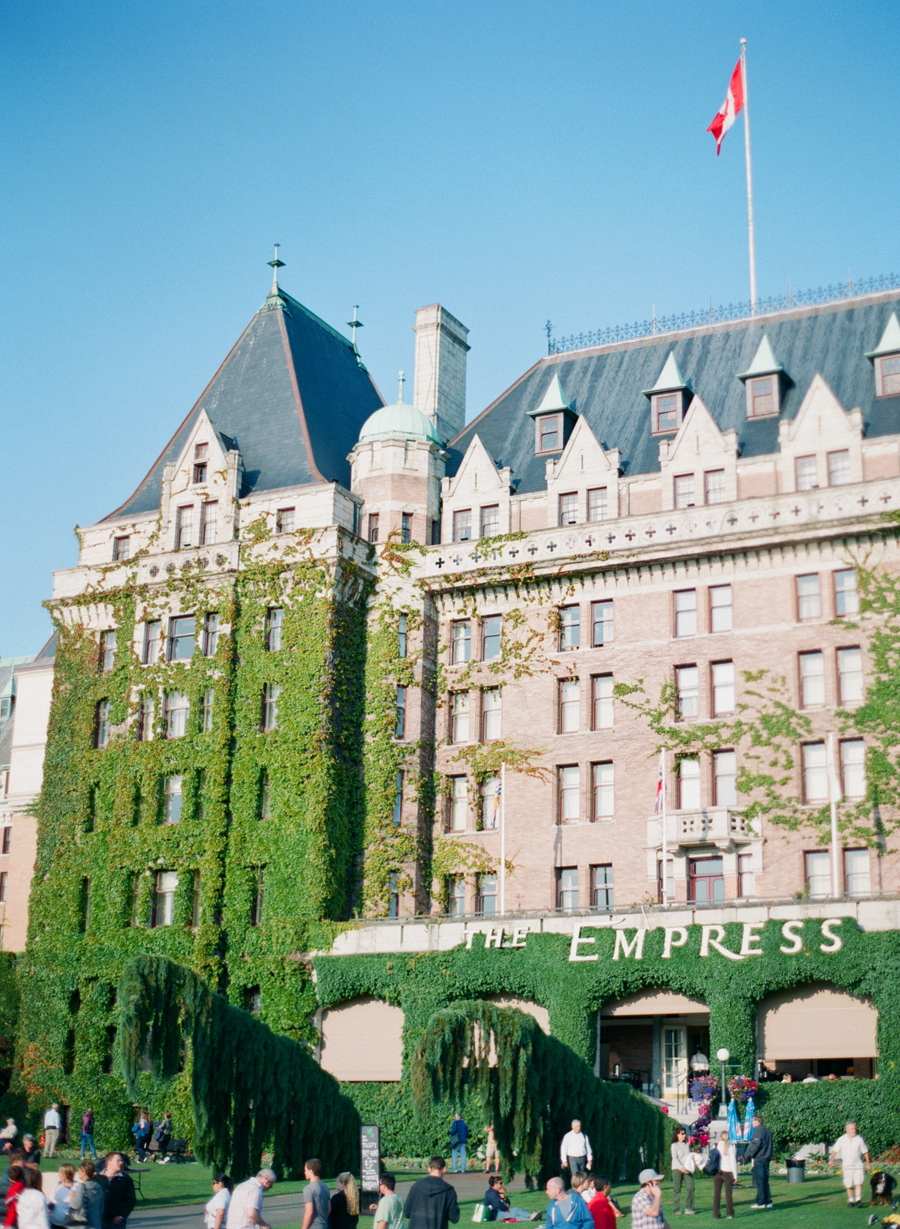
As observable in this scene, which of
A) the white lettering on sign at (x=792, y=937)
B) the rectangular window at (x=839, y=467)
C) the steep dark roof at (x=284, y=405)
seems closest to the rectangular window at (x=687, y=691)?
the rectangular window at (x=839, y=467)

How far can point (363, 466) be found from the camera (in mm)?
58188

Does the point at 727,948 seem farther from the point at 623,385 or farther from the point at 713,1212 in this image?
the point at 623,385

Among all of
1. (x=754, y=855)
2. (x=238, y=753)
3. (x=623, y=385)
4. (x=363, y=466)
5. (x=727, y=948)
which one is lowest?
(x=727, y=948)

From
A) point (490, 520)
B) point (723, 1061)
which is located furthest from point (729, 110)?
point (723, 1061)

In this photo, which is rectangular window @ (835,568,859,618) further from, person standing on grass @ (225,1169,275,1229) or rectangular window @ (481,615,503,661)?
person standing on grass @ (225,1169,275,1229)

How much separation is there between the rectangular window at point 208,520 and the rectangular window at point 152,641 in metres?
3.59

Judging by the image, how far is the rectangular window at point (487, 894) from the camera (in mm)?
52625

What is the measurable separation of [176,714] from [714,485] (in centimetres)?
2111

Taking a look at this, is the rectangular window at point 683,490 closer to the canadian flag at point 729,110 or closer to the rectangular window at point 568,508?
the rectangular window at point 568,508

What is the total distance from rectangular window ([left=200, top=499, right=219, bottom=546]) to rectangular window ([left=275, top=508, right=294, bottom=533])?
107 inches

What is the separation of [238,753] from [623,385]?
68.5ft

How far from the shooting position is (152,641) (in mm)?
57438

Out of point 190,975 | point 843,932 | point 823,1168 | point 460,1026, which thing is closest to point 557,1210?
point 460,1026

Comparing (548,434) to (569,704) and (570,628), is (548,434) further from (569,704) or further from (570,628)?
(569,704)
